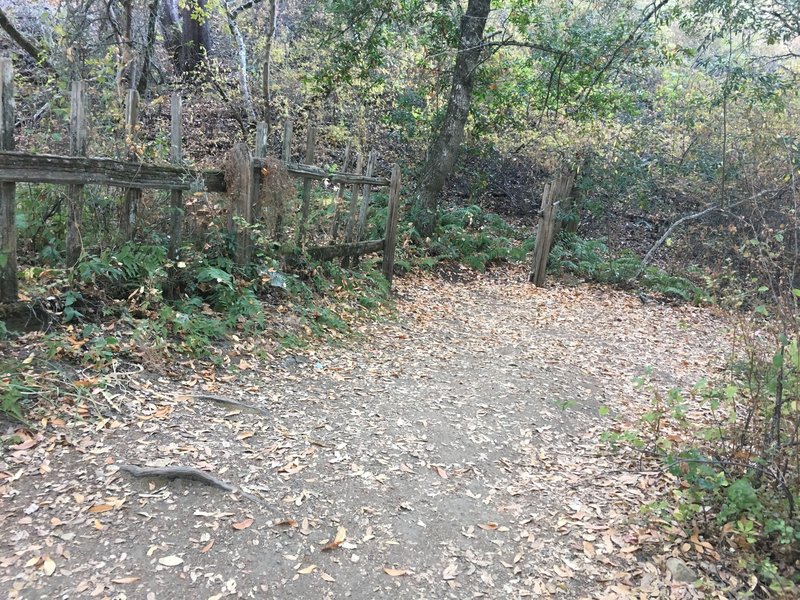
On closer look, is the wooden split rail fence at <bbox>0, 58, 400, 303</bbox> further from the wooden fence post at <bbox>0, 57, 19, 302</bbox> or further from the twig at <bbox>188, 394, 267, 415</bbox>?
the twig at <bbox>188, 394, 267, 415</bbox>

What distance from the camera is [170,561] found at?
292 cm

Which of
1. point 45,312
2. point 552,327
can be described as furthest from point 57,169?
point 552,327

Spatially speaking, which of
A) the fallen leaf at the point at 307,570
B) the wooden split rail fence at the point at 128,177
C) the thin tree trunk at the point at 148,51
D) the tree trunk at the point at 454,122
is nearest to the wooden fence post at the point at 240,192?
the wooden split rail fence at the point at 128,177

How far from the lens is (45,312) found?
15.1 ft

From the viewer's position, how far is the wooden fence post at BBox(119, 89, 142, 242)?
5117 mm

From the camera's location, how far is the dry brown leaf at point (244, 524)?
3.27 meters

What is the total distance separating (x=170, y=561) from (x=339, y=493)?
1.17 m

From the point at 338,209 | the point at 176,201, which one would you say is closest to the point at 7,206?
the point at 176,201

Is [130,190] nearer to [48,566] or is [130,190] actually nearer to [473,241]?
[48,566]

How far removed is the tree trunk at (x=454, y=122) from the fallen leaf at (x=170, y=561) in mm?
9348

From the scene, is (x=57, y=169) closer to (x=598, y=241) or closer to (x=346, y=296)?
(x=346, y=296)

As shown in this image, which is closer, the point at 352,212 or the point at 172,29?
the point at 352,212

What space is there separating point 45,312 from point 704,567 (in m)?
4.97

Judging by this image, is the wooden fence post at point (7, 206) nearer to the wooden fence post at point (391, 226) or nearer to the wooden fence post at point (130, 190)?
the wooden fence post at point (130, 190)
